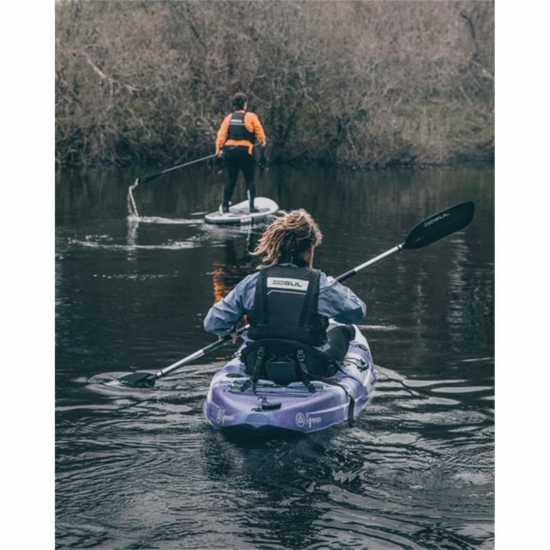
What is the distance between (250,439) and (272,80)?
62.6 ft

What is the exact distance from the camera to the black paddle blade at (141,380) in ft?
23.5

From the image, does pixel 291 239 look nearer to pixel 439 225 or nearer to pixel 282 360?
pixel 282 360

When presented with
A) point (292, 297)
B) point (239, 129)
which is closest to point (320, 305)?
point (292, 297)

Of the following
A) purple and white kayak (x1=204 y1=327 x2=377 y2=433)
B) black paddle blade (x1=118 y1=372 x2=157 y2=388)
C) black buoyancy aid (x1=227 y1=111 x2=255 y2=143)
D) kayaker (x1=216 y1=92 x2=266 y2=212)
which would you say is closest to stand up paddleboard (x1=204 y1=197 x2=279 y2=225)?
kayaker (x1=216 y1=92 x2=266 y2=212)

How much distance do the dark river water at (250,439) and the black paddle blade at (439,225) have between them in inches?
33.0

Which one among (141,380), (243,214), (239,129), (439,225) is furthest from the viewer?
(243,214)

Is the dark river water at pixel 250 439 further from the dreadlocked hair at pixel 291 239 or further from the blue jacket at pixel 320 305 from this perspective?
the dreadlocked hair at pixel 291 239

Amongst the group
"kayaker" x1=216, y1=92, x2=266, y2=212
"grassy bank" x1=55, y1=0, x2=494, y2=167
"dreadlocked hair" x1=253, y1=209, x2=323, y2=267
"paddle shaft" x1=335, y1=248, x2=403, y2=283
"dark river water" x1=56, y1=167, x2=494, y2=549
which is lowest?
"dark river water" x1=56, y1=167, x2=494, y2=549

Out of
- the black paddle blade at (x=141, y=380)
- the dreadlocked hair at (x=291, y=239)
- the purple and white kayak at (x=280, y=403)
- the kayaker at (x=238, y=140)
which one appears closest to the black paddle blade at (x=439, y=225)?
the purple and white kayak at (x=280, y=403)

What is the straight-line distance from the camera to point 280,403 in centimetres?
627

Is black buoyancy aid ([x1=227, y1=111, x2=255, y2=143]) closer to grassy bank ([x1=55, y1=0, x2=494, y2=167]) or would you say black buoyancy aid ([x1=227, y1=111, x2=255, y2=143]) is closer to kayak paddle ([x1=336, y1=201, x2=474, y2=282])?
grassy bank ([x1=55, y1=0, x2=494, y2=167])

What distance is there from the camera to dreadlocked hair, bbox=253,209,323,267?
20.6ft
